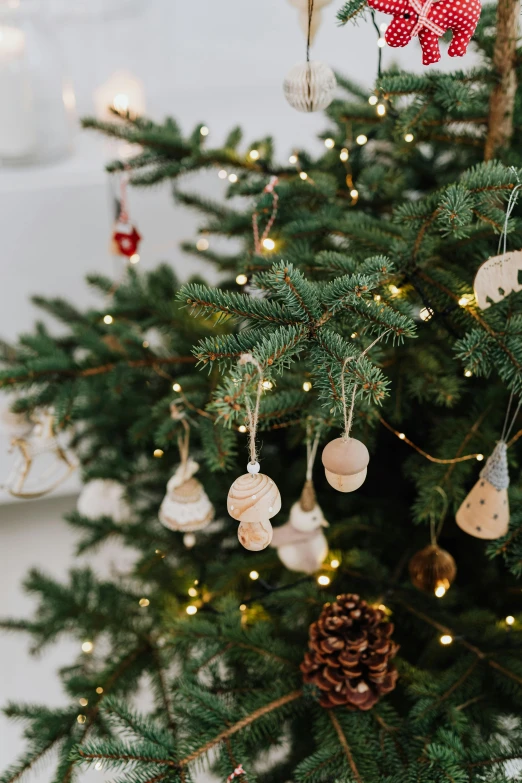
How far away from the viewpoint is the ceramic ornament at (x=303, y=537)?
758 mm

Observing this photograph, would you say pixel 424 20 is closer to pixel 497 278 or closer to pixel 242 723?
pixel 497 278

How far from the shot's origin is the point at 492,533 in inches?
25.6

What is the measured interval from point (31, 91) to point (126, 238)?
66cm

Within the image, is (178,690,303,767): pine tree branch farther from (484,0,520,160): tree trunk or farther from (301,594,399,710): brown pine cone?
(484,0,520,160): tree trunk

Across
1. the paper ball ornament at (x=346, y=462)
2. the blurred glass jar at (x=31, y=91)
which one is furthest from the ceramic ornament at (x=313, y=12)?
the blurred glass jar at (x=31, y=91)

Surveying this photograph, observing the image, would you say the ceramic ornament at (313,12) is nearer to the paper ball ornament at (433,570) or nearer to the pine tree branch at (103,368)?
the pine tree branch at (103,368)

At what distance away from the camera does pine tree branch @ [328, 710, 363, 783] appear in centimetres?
61

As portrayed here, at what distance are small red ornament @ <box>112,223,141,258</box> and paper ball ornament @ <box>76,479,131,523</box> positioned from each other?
0.35m

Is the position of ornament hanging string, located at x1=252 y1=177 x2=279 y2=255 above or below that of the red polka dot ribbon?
below

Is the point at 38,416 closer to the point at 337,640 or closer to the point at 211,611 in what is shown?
the point at 211,611

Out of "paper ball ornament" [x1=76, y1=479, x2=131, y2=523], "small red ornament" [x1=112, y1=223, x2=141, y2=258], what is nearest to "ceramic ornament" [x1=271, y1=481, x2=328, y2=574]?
"paper ball ornament" [x1=76, y1=479, x2=131, y2=523]

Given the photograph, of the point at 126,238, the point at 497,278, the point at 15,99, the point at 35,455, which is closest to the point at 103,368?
the point at 35,455

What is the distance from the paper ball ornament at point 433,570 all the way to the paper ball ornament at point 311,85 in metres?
0.49

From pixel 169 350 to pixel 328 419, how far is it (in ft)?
1.08
